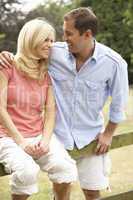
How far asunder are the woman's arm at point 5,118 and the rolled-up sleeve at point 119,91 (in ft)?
2.16

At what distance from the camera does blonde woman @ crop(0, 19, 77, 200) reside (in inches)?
128

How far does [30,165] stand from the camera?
3098mm

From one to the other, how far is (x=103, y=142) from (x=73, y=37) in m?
0.67

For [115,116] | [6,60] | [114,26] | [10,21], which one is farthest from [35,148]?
[10,21]

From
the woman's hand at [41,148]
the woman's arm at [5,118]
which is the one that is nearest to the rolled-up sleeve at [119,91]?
the woman's hand at [41,148]

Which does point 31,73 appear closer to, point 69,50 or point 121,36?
point 69,50

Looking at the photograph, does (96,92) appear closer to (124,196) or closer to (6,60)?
(6,60)

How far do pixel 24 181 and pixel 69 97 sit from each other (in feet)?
2.23

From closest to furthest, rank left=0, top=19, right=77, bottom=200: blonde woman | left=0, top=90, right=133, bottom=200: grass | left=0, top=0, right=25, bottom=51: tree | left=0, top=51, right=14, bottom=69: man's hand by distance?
left=0, top=19, right=77, bottom=200: blonde woman
left=0, top=51, right=14, bottom=69: man's hand
left=0, top=90, right=133, bottom=200: grass
left=0, top=0, right=25, bottom=51: tree

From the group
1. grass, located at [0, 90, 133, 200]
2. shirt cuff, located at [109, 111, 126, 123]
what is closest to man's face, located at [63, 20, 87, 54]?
shirt cuff, located at [109, 111, 126, 123]

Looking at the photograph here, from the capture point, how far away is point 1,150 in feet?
10.6

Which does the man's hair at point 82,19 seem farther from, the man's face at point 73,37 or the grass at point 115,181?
the grass at point 115,181

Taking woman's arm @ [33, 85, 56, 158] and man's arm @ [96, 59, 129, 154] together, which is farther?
man's arm @ [96, 59, 129, 154]

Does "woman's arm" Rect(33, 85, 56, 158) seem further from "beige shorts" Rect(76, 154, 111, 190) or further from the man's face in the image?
"beige shorts" Rect(76, 154, 111, 190)
